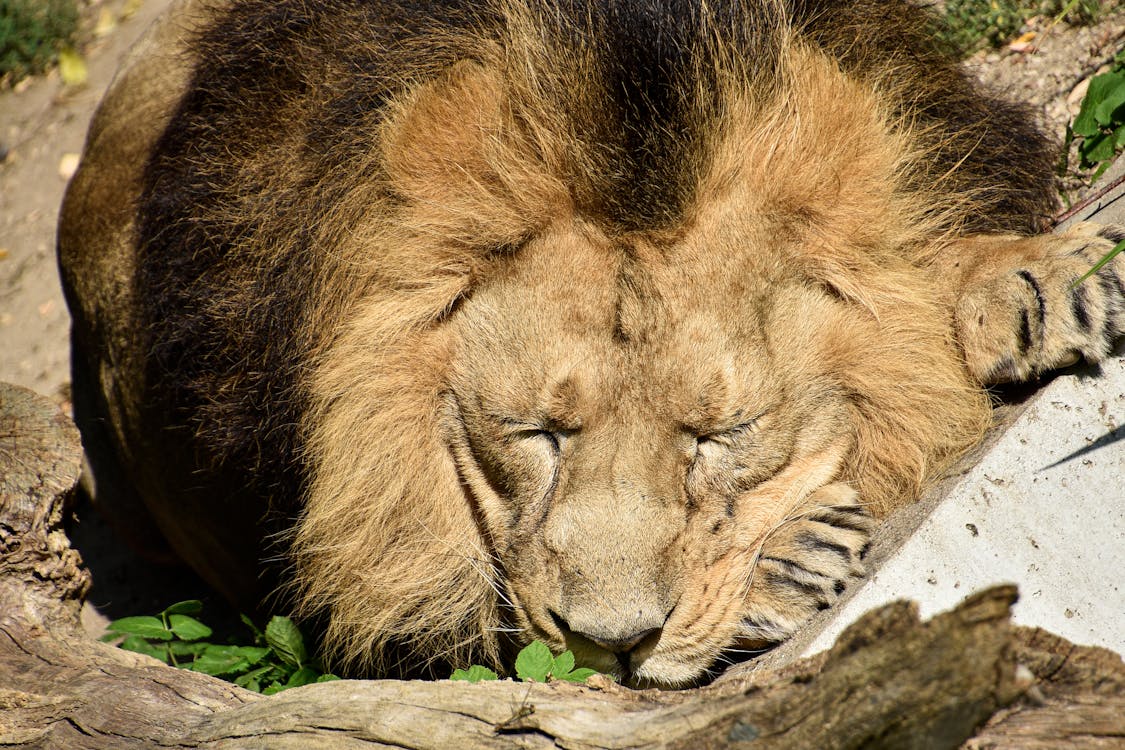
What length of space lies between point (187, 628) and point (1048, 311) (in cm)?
262

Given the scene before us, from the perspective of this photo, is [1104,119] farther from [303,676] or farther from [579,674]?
[303,676]

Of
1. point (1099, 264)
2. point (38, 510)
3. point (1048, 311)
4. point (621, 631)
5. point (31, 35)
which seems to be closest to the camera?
point (1099, 264)

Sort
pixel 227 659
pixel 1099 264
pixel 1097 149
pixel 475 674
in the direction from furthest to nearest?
pixel 227 659, pixel 1097 149, pixel 475 674, pixel 1099 264

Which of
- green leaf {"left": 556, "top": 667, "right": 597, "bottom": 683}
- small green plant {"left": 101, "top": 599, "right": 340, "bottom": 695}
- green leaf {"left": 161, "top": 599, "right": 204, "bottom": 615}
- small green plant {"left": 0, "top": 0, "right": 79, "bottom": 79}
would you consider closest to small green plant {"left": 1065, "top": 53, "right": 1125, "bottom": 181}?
green leaf {"left": 556, "top": 667, "right": 597, "bottom": 683}

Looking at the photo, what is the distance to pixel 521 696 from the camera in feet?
6.42

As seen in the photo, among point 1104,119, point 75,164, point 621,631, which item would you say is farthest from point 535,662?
point 75,164

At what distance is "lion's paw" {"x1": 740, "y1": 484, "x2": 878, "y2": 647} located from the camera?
2.55 meters

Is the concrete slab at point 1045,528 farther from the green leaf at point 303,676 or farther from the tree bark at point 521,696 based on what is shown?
the green leaf at point 303,676

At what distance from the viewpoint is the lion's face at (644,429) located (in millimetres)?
2445

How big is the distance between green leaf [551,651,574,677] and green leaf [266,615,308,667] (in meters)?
1.29

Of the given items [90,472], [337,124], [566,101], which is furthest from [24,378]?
[566,101]

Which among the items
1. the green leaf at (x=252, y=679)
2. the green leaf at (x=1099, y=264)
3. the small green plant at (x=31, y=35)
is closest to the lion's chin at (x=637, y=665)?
the green leaf at (x=1099, y=264)

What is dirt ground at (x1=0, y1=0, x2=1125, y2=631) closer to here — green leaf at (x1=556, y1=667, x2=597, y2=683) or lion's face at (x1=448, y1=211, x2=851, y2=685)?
lion's face at (x1=448, y1=211, x2=851, y2=685)

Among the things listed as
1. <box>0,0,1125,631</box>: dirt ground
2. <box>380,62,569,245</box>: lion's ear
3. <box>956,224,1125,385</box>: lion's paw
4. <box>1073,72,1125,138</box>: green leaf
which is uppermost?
<box>380,62,569,245</box>: lion's ear
